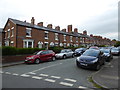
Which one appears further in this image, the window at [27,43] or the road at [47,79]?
the window at [27,43]

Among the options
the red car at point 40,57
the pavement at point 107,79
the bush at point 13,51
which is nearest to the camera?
the pavement at point 107,79

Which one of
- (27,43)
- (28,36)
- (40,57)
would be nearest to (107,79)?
(40,57)

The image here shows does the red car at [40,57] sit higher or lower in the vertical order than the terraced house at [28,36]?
lower

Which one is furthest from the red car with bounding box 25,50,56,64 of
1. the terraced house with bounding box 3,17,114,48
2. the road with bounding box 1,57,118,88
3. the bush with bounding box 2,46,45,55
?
the terraced house with bounding box 3,17,114,48

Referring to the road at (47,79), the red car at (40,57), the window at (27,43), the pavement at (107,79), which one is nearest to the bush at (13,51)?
the red car at (40,57)

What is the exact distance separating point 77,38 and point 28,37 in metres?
21.5

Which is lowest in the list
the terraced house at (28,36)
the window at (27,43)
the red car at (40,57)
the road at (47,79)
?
the road at (47,79)

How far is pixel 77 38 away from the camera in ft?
127

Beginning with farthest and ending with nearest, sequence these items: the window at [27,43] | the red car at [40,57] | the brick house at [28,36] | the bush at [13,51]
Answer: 1. the window at [27,43]
2. the brick house at [28,36]
3. the bush at [13,51]
4. the red car at [40,57]

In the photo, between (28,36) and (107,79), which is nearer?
(107,79)

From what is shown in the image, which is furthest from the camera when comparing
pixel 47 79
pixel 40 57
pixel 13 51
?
pixel 13 51

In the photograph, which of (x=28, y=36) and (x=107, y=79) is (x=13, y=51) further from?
(x=107, y=79)

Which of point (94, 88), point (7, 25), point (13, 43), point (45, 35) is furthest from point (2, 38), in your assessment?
point (94, 88)

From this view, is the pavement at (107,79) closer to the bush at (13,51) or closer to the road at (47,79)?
the road at (47,79)
